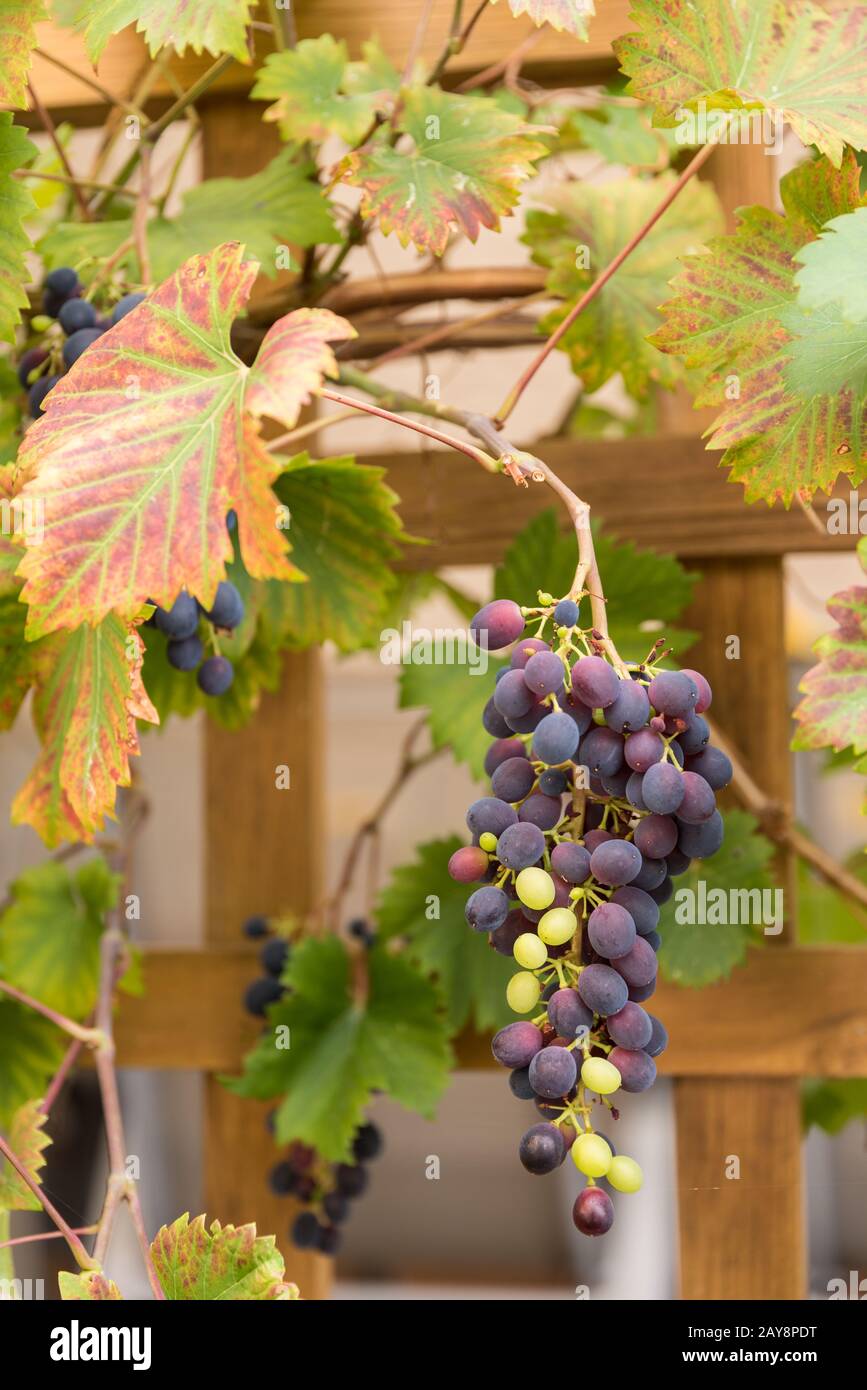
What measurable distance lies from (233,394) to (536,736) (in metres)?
0.19

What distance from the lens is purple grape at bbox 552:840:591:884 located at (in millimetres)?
490

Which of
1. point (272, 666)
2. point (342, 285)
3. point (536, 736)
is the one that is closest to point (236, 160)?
point (342, 285)

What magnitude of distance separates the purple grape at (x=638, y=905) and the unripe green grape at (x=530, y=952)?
36 mm

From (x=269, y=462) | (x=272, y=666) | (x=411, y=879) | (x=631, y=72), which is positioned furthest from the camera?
(x=411, y=879)

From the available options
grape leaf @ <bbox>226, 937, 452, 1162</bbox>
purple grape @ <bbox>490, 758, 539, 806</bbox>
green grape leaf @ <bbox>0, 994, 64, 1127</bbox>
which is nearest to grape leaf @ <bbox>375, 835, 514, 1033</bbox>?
grape leaf @ <bbox>226, 937, 452, 1162</bbox>

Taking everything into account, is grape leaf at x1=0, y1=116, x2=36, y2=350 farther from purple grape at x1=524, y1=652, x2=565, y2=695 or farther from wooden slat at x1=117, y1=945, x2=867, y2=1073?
wooden slat at x1=117, y1=945, x2=867, y2=1073

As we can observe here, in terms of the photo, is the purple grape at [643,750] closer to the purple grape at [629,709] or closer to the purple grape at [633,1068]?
the purple grape at [629,709]

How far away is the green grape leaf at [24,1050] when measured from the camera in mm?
876

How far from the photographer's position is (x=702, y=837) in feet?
1.65

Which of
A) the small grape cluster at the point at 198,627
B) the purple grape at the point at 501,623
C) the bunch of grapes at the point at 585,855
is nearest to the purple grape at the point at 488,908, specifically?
the bunch of grapes at the point at 585,855

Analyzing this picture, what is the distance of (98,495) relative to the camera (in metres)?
0.51

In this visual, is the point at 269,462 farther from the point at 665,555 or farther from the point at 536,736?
the point at 665,555

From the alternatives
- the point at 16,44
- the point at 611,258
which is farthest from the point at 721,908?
the point at 16,44

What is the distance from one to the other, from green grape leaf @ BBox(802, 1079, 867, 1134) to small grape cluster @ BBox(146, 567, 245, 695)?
670 mm
